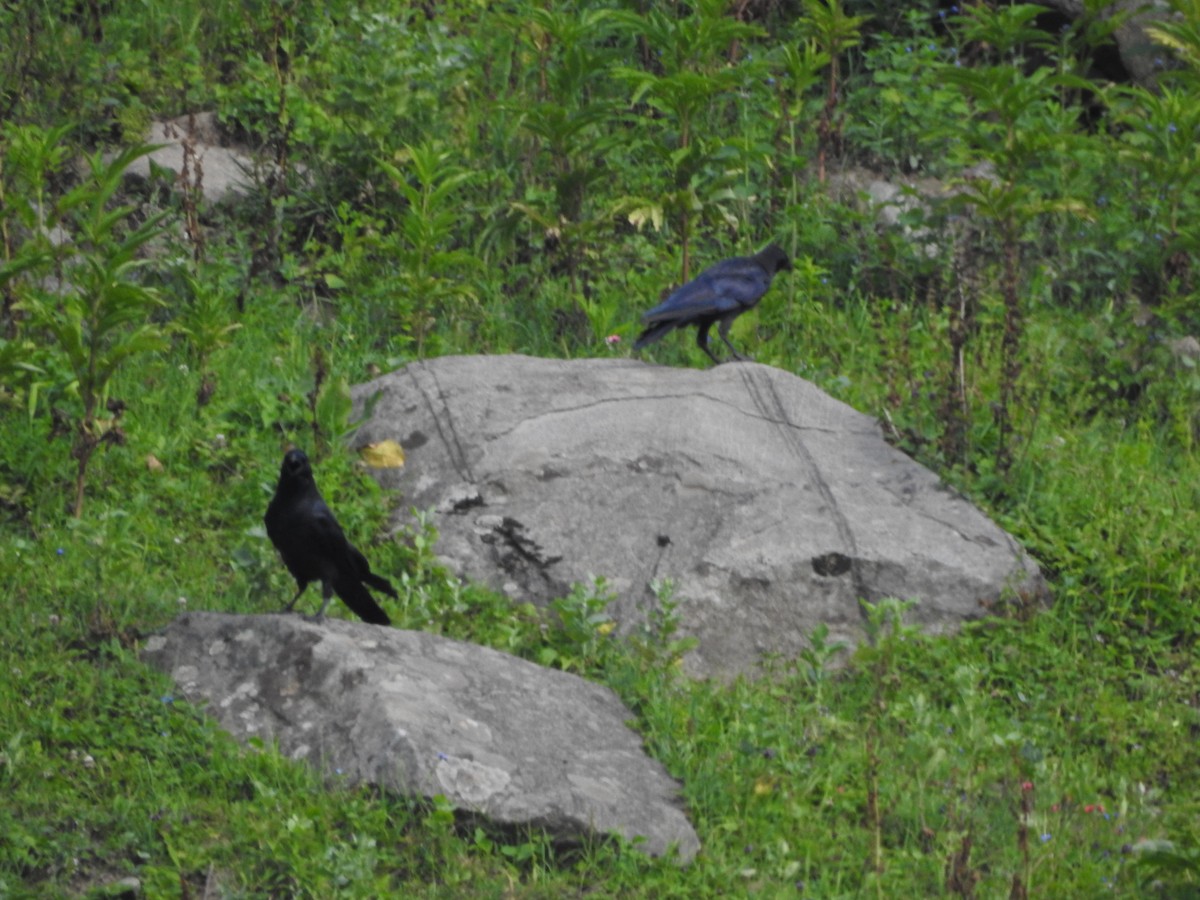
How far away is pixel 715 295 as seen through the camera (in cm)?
752

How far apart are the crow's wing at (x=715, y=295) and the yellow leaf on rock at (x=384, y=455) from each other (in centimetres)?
142

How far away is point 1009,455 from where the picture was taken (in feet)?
22.6

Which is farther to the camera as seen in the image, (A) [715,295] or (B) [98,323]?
(A) [715,295]

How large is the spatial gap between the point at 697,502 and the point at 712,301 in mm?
1441

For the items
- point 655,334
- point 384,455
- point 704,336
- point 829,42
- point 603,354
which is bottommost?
point 603,354

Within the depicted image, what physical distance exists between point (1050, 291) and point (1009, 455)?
83.8 inches

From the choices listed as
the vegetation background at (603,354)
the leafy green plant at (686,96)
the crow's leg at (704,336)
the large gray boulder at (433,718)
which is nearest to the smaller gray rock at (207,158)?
the vegetation background at (603,354)

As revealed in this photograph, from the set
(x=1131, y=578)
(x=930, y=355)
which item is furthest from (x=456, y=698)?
(x=930, y=355)

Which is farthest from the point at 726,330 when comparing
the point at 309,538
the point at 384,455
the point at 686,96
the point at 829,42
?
the point at 309,538

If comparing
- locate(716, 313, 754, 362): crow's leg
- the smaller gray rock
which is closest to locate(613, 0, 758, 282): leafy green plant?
locate(716, 313, 754, 362): crow's leg

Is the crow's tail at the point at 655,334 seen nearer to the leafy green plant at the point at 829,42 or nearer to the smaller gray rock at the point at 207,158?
the leafy green plant at the point at 829,42

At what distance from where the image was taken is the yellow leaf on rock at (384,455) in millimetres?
6750

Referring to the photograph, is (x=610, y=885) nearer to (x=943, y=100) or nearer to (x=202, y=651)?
(x=202, y=651)

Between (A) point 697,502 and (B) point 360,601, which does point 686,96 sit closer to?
(A) point 697,502
